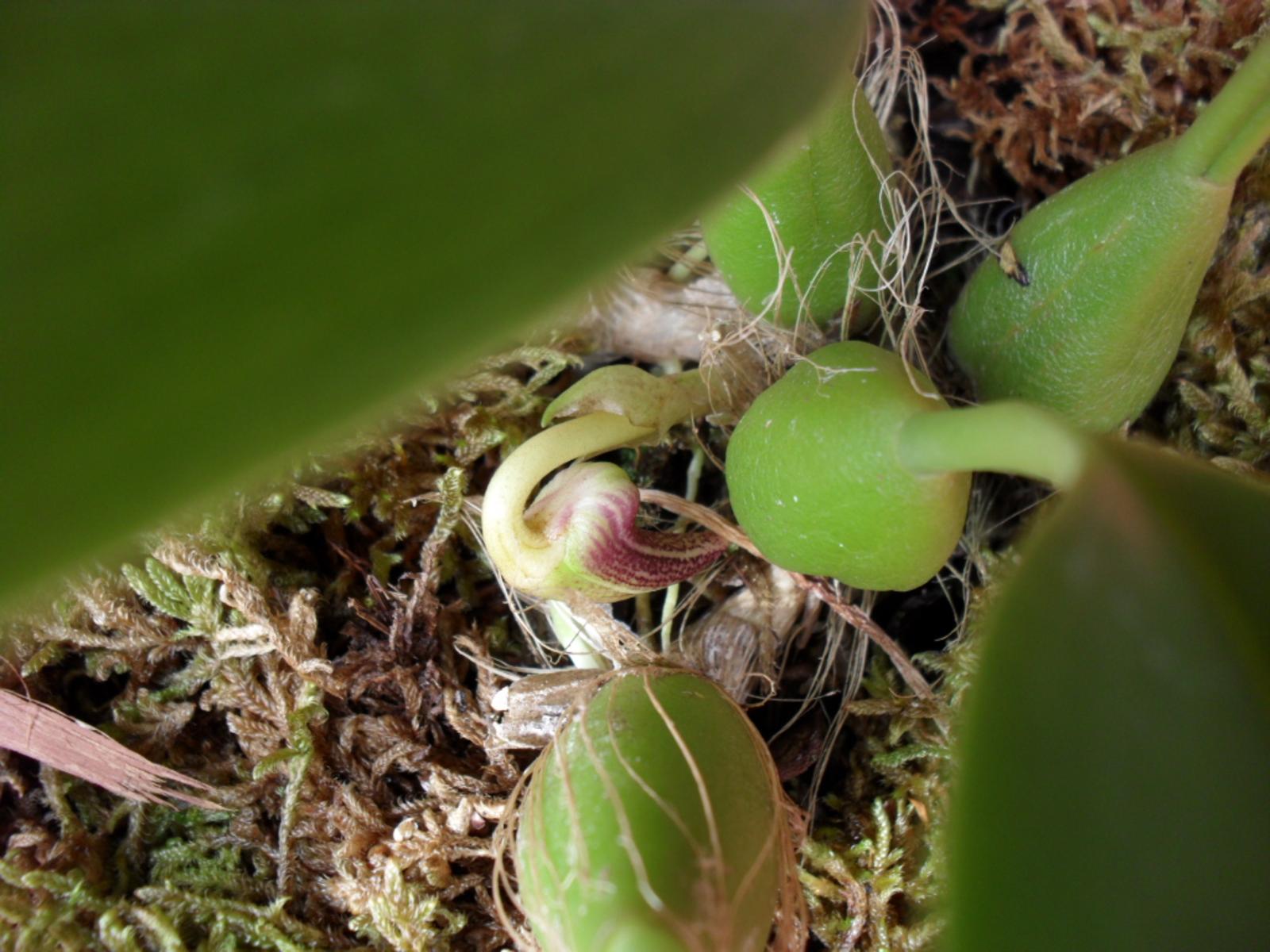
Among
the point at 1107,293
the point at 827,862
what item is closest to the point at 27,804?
the point at 827,862

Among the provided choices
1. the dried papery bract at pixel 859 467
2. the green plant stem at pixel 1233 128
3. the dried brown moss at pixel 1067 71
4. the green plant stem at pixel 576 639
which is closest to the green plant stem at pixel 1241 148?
the green plant stem at pixel 1233 128

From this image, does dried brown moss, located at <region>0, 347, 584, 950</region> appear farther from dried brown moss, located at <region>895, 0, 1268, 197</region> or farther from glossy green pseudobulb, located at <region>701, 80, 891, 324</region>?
dried brown moss, located at <region>895, 0, 1268, 197</region>

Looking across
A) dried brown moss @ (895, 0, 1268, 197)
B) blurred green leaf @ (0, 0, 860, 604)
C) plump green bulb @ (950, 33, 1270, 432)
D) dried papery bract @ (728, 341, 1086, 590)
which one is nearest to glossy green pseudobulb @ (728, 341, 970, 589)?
dried papery bract @ (728, 341, 1086, 590)

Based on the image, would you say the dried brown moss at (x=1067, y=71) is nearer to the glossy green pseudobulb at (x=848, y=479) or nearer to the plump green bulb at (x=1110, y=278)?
the plump green bulb at (x=1110, y=278)

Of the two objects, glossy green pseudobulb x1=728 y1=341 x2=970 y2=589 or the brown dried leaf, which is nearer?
glossy green pseudobulb x1=728 y1=341 x2=970 y2=589

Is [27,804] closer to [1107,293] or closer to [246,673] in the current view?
[246,673]

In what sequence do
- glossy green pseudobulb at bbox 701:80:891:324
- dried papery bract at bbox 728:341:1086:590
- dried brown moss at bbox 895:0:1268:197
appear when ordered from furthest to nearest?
dried brown moss at bbox 895:0:1268:197 → glossy green pseudobulb at bbox 701:80:891:324 → dried papery bract at bbox 728:341:1086:590

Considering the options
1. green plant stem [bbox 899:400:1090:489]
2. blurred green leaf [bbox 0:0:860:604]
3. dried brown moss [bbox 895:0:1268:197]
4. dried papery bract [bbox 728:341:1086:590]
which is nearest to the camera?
blurred green leaf [bbox 0:0:860:604]
